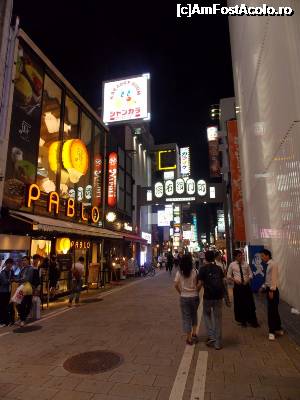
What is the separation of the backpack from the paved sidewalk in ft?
3.63

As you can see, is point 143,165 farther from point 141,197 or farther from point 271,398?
point 271,398

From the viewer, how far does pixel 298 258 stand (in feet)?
29.4

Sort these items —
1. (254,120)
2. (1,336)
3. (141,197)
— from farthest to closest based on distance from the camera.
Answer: (141,197), (254,120), (1,336)

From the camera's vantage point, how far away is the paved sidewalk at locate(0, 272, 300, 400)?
4.33m

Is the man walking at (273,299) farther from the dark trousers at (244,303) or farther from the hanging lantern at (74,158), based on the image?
the hanging lantern at (74,158)

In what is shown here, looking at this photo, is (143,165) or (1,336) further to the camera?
(143,165)

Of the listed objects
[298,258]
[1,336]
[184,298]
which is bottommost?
[1,336]

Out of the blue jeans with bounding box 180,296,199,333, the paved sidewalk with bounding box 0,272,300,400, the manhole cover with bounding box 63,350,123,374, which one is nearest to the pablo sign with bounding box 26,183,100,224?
the paved sidewalk with bounding box 0,272,300,400

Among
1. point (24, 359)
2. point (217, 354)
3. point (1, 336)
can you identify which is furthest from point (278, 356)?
point (1, 336)

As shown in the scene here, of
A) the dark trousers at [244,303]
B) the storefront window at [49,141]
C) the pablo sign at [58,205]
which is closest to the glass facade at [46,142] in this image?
the storefront window at [49,141]

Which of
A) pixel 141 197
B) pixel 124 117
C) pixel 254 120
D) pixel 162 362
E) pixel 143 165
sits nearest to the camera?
pixel 162 362

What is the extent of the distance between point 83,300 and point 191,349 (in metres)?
8.16

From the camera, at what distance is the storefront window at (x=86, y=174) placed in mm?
19081

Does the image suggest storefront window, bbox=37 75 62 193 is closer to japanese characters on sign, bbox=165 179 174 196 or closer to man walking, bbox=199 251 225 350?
man walking, bbox=199 251 225 350
